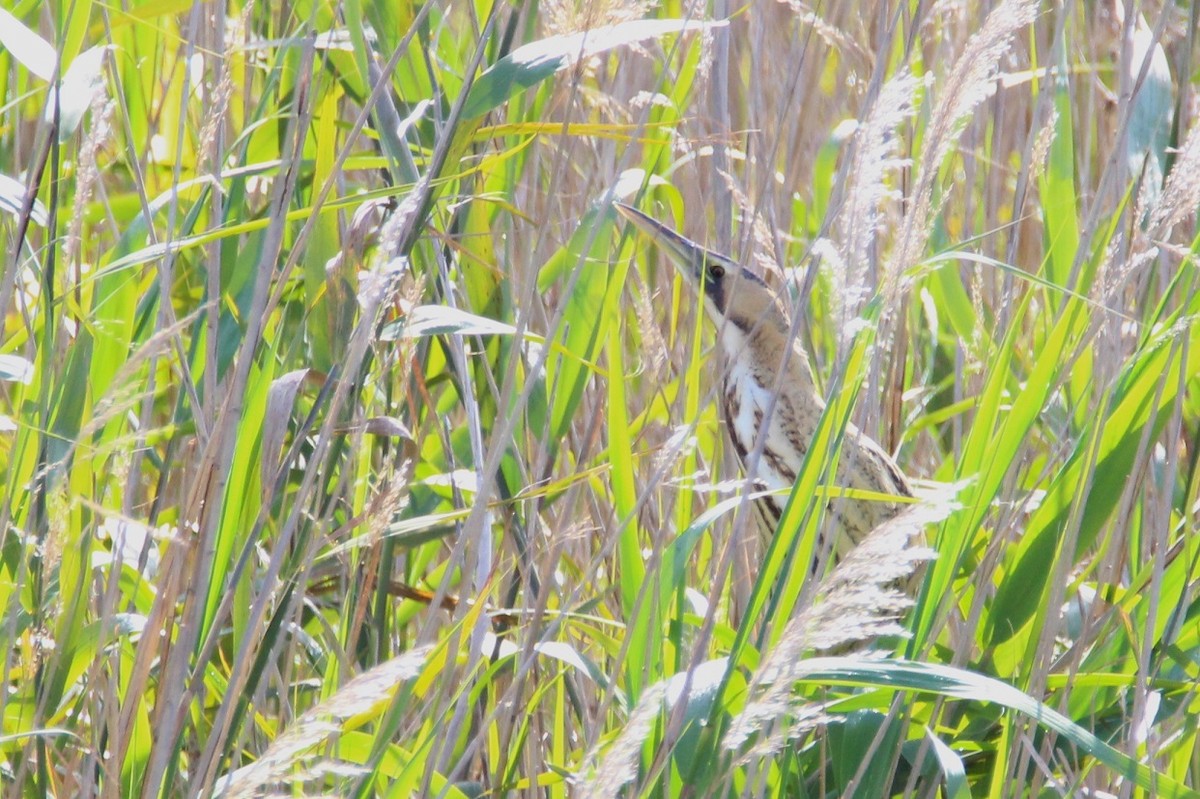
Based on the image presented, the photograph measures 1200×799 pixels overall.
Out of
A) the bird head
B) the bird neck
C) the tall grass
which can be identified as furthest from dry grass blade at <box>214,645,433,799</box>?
the bird neck

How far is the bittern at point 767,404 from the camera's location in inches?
58.6

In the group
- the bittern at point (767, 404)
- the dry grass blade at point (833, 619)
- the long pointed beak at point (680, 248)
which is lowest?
the bittern at point (767, 404)

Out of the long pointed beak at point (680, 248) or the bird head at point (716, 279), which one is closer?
the bird head at point (716, 279)

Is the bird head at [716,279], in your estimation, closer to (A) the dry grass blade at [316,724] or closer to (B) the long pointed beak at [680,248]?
(B) the long pointed beak at [680,248]

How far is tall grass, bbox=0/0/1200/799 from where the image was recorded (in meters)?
0.90

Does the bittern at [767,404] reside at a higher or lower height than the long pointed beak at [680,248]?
lower

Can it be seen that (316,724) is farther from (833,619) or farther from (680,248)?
(680,248)

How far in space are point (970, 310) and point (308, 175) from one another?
0.80 meters

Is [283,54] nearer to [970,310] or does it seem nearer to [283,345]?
[283,345]

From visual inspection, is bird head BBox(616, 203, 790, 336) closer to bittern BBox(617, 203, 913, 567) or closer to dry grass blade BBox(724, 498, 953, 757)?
bittern BBox(617, 203, 913, 567)

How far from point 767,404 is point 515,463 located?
1.17 ft

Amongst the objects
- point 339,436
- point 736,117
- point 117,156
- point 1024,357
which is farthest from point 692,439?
point 736,117

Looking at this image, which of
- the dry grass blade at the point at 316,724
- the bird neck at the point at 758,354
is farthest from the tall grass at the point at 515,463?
the bird neck at the point at 758,354

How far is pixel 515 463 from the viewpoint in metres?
1.25
